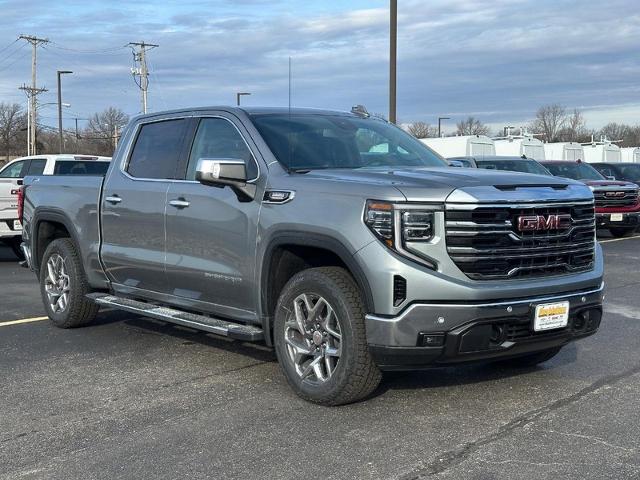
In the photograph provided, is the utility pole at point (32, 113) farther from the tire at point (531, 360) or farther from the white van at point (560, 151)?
the tire at point (531, 360)

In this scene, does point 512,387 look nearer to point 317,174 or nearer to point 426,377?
point 426,377

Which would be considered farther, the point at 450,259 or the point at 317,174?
the point at 317,174

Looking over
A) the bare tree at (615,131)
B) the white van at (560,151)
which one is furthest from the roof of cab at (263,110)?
the bare tree at (615,131)

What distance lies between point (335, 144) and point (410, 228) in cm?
162

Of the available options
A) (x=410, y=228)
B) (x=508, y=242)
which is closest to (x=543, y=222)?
(x=508, y=242)

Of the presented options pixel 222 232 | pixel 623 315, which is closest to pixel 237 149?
pixel 222 232

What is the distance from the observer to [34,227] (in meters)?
8.09

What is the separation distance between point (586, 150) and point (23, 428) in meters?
39.8

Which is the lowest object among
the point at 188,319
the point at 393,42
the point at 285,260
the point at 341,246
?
the point at 188,319

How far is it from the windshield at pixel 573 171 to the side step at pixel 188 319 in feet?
46.6

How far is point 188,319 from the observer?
5.86 meters

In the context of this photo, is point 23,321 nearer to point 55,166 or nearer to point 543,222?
point 543,222

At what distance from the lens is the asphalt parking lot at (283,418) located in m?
4.00

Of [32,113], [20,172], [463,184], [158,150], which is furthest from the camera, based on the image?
[32,113]
